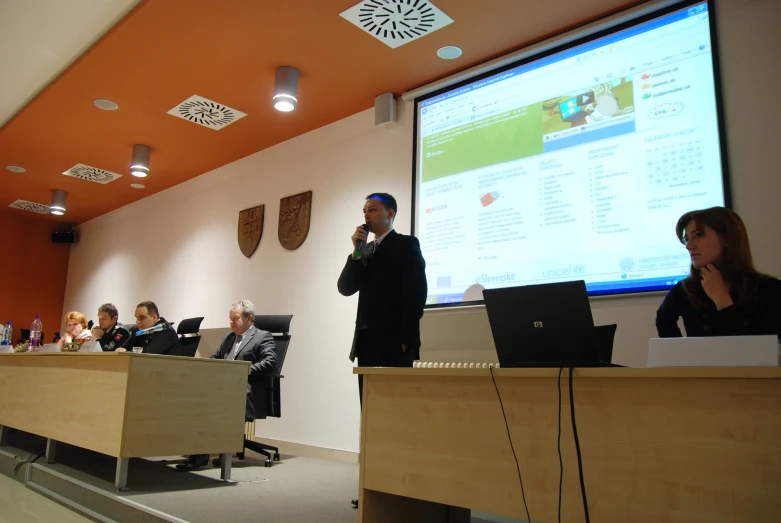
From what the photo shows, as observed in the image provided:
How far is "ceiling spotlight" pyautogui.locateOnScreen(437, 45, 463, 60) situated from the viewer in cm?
384

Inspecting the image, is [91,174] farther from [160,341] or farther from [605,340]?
[605,340]

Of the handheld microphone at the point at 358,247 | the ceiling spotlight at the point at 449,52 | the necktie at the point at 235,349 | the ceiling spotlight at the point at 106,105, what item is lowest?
the necktie at the point at 235,349

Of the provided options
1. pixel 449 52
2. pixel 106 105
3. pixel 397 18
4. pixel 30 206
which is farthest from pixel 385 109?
pixel 30 206

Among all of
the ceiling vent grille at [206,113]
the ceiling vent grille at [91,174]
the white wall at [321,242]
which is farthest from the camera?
the ceiling vent grille at [91,174]

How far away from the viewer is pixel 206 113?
493cm

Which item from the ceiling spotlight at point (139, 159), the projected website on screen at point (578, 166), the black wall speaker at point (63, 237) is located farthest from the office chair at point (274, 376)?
the black wall speaker at point (63, 237)

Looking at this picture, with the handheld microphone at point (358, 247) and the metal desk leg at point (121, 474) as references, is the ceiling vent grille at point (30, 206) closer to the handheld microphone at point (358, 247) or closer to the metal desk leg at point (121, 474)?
the metal desk leg at point (121, 474)

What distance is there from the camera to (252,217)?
5.59 meters

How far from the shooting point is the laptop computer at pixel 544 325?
138 cm

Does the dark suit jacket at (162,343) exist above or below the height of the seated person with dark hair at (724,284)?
below

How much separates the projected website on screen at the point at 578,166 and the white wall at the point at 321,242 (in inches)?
6.0

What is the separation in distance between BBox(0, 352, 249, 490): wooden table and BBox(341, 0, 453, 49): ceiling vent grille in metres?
2.23

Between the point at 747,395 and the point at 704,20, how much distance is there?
101 inches

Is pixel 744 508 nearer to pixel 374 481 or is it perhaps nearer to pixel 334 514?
pixel 374 481
